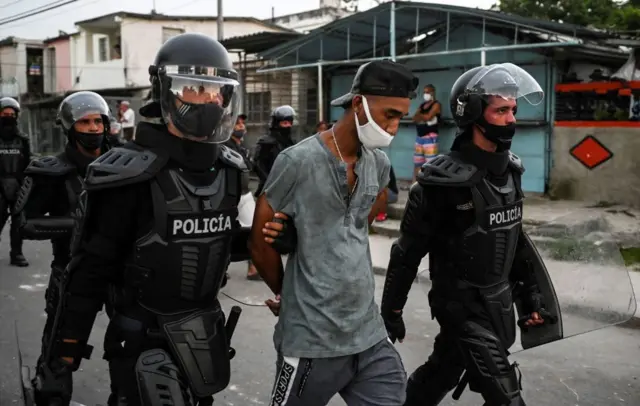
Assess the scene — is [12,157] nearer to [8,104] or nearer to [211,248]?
[8,104]

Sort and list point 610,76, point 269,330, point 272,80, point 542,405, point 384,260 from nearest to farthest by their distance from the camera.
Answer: point 542,405, point 269,330, point 384,260, point 610,76, point 272,80

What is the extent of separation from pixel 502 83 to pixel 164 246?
5.57ft

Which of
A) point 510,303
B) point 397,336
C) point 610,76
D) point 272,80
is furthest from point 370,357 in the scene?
point 272,80

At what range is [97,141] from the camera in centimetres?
430

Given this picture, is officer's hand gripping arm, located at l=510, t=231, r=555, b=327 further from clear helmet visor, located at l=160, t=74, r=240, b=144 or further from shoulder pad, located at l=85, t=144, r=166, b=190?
shoulder pad, located at l=85, t=144, r=166, b=190

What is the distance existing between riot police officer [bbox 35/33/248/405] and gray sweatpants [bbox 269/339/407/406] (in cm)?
25

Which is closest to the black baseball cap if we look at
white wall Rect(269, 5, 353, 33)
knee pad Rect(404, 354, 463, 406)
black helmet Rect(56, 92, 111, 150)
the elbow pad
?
the elbow pad

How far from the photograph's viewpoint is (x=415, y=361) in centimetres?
493

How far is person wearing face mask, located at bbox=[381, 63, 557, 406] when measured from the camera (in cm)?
300

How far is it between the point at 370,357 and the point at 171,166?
1.01 meters

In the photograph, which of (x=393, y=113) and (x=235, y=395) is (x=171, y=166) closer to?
(x=393, y=113)

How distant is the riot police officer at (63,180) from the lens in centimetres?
398

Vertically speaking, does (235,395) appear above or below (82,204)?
below

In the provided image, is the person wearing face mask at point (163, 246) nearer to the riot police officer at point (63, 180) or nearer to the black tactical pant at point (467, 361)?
the black tactical pant at point (467, 361)
